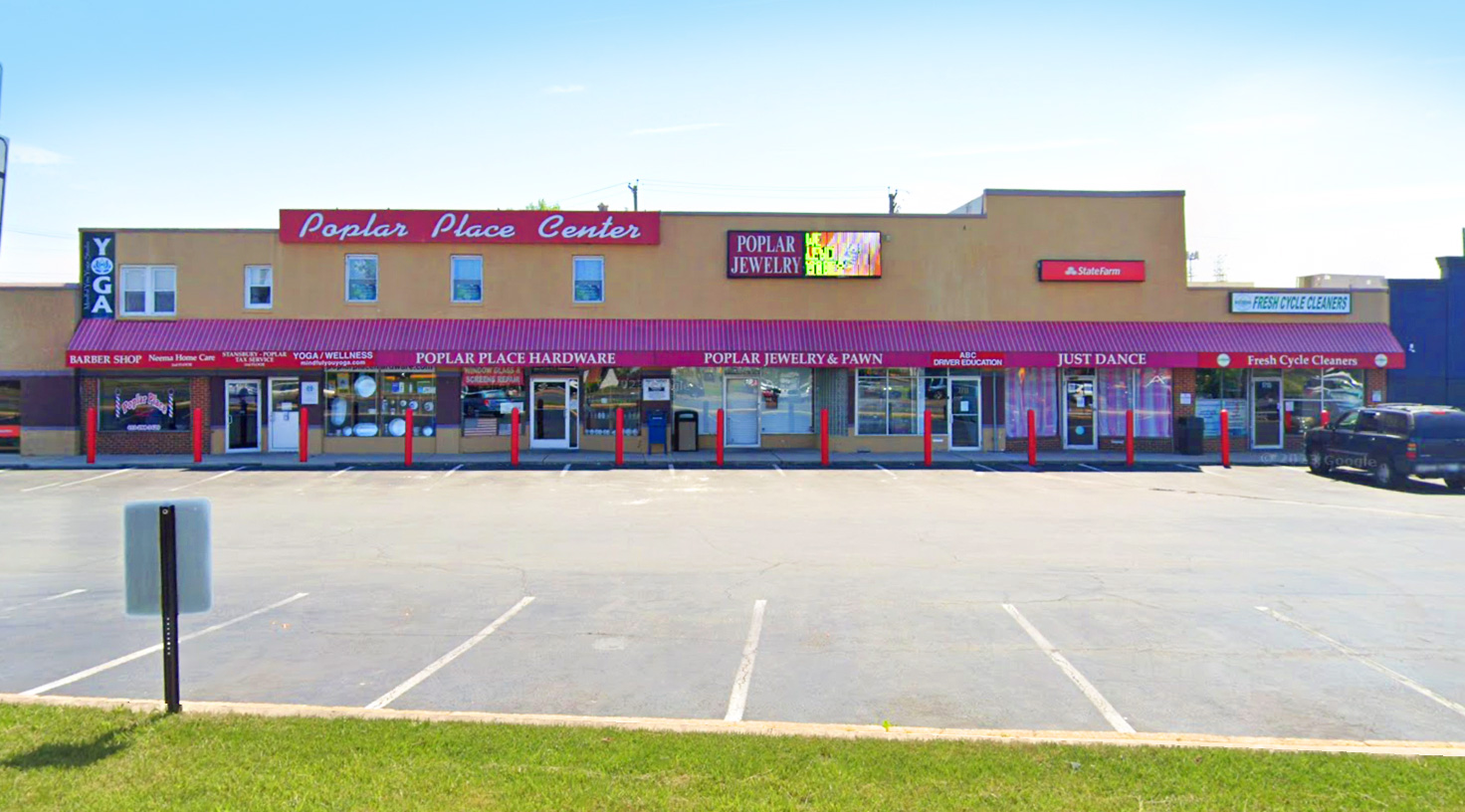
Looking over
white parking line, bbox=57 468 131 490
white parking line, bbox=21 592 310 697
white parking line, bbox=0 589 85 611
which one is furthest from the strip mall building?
white parking line, bbox=21 592 310 697

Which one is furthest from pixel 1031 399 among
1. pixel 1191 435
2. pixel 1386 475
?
pixel 1386 475

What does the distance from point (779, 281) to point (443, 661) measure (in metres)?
21.5

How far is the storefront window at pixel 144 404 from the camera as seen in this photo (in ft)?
89.4

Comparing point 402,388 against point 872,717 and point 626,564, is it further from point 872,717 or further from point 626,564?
point 872,717

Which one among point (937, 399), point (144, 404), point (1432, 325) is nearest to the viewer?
point (144, 404)

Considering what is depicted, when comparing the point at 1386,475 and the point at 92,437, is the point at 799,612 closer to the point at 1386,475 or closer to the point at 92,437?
the point at 1386,475

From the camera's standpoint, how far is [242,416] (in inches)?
1095

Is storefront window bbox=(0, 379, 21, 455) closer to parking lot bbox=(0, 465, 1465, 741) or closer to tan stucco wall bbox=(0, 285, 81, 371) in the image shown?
tan stucco wall bbox=(0, 285, 81, 371)

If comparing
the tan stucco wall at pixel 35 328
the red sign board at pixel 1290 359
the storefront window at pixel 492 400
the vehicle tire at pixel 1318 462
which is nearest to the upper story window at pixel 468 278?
the storefront window at pixel 492 400

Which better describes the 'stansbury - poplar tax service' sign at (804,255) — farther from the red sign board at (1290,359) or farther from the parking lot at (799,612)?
the parking lot at (799,612)

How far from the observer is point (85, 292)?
2727cm

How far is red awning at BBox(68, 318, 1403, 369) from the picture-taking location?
87.6ft

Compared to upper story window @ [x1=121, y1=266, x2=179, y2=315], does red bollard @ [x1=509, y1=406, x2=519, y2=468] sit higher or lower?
lower

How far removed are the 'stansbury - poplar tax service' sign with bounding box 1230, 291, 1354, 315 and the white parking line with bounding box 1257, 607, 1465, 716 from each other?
21.9 metres
